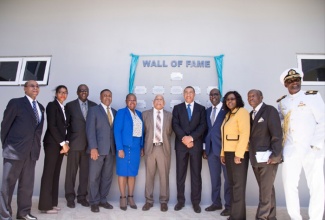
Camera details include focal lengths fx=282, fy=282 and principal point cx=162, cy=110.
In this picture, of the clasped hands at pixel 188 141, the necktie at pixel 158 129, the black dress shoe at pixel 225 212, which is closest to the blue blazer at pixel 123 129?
the necktie at pixel 158 129

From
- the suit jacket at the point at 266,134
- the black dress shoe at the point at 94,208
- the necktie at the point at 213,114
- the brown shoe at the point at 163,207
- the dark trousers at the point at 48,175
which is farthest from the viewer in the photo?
the necktie at the point at 213,114

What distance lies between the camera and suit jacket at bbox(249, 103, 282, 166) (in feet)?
11.6

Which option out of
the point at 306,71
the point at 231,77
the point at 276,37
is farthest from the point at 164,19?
the point at 306,71

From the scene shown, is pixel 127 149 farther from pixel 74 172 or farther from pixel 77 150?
pixel 74 172

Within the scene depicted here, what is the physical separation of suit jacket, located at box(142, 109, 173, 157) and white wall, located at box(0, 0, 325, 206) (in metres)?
0.82

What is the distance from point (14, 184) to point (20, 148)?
0.48 metres

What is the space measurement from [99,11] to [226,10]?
2.38 metres

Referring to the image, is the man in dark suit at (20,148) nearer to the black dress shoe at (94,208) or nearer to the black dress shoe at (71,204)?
the black dress shoe at (71,204)

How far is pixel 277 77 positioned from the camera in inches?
200

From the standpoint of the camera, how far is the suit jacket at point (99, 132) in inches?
171

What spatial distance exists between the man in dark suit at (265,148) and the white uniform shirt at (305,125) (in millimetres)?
197

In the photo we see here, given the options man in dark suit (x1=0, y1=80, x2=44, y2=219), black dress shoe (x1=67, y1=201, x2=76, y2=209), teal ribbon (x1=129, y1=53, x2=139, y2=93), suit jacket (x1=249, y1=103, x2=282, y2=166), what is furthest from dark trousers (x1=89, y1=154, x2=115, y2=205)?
suit jacket (x1=249, y1=103, x2=282, y2=166)

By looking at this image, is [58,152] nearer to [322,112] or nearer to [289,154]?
[289,154]

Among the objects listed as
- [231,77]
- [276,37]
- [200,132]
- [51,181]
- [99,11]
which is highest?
[99,11]
